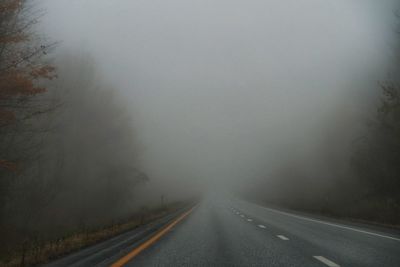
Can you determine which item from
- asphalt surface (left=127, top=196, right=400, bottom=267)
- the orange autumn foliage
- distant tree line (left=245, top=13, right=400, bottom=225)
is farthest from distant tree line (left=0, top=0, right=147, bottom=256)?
distant tree line (left=245, top=13, right=400, bottom=225)

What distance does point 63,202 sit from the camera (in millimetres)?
28609

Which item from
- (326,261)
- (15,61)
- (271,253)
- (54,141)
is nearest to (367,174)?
(54,141)

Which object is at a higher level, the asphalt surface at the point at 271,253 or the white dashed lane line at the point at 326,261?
the white dashed lane line at the point at 326,261

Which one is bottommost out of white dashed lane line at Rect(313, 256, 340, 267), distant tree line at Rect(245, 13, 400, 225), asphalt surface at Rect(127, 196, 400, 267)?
asphalt surface at Rect(127, 196, 400, 267)

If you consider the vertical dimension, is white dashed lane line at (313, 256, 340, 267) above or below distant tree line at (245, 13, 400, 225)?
below

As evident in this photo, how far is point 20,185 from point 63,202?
242 inches

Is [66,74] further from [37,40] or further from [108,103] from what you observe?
[37,40]

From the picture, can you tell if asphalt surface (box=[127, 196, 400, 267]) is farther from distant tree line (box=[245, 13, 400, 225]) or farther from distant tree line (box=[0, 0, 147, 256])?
distant tree line (box=[245, 13, 400, 225])

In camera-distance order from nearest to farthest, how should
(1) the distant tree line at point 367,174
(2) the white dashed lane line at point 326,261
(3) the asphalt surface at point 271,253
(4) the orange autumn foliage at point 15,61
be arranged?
(2) the white dashed lane line at point 326,261, (3) the asphalt surface at point 271,253, (4) the orange autumn foliage at point 15,61, (1) the distant tree line at point 367,174

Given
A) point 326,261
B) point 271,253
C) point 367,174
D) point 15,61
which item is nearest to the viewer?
point 326,261

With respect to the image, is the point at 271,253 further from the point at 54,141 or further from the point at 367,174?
the point at 367,174

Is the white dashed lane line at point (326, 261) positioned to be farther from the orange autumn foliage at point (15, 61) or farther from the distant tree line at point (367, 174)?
the distant tree line at point (367, 174)

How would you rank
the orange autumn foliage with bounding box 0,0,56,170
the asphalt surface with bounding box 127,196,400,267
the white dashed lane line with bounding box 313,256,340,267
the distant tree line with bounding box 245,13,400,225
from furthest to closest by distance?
the distant tree line with bounding box 245,13,400,225 → the orange autumn foliage with bounding box 0,0,56,170 → the asphalt surface with bounding box 127,196,400,267 → the white dashed lane line with bounding box 313,256,340,267

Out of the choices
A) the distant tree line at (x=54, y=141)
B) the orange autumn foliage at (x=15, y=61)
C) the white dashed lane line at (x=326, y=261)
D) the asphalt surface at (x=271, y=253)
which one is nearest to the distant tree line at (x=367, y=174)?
the asphalt surface at (x=271, y=253)
